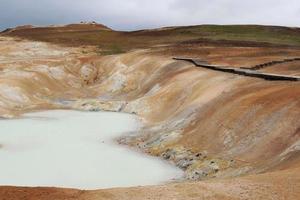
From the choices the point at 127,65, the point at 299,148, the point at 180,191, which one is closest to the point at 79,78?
the point at 127,65

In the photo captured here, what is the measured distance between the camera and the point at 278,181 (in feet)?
74.1

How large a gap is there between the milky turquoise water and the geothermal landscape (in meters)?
0.09

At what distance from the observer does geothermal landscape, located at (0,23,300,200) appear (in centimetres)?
2333

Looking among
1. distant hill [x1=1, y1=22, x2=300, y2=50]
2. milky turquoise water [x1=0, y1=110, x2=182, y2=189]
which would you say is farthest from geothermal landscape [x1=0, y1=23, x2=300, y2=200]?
distant hill [x1=1, y1=22, x2=300, y2=50]

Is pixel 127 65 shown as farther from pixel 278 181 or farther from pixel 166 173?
pixel 278 181

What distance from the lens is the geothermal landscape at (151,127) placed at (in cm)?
2333

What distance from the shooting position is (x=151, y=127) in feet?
174

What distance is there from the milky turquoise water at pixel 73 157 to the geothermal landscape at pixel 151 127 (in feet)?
0.28

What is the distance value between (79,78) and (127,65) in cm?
895

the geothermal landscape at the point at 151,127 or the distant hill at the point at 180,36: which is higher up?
the distant hill at the point at 180,36

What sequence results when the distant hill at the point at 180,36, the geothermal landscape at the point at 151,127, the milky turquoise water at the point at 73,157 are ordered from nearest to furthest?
the geothermal landscape at the point at 151,127 < the milky turquoise water at the point at 73,157 < the distant hill at the point at 180,36

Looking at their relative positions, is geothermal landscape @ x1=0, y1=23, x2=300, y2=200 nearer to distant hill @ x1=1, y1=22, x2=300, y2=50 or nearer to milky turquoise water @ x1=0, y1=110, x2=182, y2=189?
milky turquoise water @ x1=0, y1=110, x2=182, y2=189

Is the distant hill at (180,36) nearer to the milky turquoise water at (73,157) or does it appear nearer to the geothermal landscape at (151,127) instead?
the geothermal landscape at (151,127)

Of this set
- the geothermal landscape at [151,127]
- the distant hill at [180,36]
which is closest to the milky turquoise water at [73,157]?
the geothermal landscape at [151,127]
